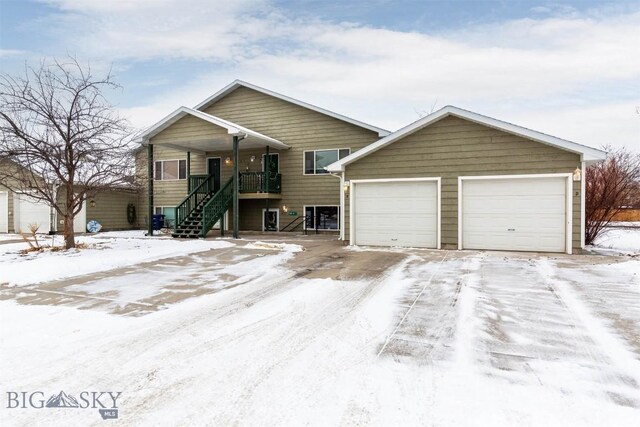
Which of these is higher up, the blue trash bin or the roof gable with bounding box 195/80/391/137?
the roof gable with bounding box 195/80/391/137

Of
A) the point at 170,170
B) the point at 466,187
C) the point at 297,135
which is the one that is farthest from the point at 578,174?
the point at 170,170

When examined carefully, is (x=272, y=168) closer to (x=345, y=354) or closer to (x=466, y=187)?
(x=466, y=187)

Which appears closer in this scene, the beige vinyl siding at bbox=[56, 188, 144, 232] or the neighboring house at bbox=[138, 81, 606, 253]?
the neighboring house at bbox=[138, 81, 606, 253]

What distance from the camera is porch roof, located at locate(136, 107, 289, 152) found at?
41.4 ft

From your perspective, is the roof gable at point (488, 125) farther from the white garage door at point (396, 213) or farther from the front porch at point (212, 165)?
the front porch at point (212, 165)

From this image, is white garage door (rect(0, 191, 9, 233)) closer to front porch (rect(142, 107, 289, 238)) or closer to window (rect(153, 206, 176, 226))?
window (rect(153, 206, 176, 226))

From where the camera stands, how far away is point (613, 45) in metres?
12.9

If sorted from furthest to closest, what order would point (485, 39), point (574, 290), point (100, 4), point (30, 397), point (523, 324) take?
1. point (485, 39)
2. point (100, 4)
3. point (574, 290)
4. point (523, 324)
5. point (30, 397)

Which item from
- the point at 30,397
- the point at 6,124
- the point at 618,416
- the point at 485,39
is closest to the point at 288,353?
the point at 30,397

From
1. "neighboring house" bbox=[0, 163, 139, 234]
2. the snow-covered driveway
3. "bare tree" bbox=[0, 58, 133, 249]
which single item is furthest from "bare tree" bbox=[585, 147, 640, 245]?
"neighboring house" bbox=[0, 163, 139, 234]

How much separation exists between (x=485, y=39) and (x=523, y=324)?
1468 cm

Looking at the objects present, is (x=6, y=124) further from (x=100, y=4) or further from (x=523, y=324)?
(x=523, y=324)

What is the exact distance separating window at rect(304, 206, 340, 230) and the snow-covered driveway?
1008 centimetres

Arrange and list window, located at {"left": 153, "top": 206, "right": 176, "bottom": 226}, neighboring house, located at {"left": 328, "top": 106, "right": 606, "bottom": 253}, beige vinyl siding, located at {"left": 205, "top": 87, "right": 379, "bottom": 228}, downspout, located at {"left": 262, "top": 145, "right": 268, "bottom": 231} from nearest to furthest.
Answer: neighboring house, located at {"left": 328, "top": 106, "right": 606, "bottom": 253} → downspout, located at {"left": 262, "top": 145, "right": 268, "bottom": 231} → beige vinyl siding, located at {"left": 205, "top": 87, "right": 379, "bottom": 228} → window, located at {"left": 153, "top": 206, "right": 176, "bottom": 226}
